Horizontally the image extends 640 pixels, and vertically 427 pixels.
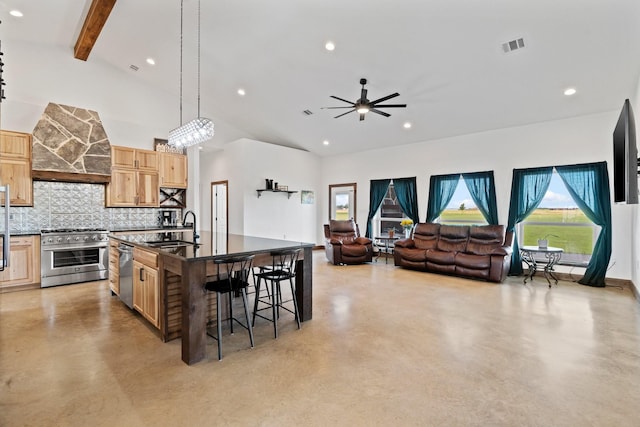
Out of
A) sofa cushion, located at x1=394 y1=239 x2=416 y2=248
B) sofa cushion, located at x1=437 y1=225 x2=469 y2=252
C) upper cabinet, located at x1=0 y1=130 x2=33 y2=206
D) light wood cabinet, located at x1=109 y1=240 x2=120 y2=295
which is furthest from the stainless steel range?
sofa cushion, located at x1=437 y1=225 x2=469 y2=252

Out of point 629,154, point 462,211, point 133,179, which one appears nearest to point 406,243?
point 462,211

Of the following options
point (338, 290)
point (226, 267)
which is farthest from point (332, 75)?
point (226, 267)

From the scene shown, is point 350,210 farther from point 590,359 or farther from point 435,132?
point 590,359

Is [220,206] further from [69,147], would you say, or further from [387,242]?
[387,242]

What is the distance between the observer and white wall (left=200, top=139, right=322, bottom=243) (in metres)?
8.06

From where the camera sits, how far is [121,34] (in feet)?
17.9

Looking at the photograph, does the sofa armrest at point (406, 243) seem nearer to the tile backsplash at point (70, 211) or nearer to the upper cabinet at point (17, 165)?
the tile backsplash at point (70, 211)

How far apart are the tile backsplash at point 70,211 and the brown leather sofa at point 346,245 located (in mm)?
4090

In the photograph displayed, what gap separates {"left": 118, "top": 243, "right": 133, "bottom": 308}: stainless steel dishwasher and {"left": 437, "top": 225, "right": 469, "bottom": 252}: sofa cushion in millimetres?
5543

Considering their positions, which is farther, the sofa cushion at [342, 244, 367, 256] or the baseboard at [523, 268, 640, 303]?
the sofa cushion at [342, 244, 367, 256]

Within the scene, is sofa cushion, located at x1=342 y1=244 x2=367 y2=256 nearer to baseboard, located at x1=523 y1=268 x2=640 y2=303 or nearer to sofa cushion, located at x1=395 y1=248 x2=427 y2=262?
sofa cushion, located at x1=395 y1=248 x2=427 y2=262

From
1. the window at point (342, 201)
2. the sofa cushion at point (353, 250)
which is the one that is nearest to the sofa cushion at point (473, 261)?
the sofa cushion at point (353, 250)

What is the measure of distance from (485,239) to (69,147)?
7594mm

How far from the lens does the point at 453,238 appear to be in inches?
256
